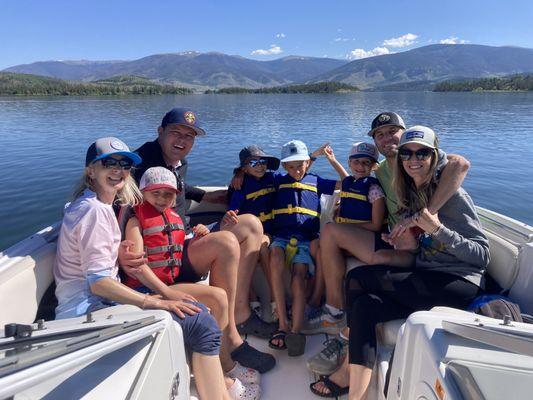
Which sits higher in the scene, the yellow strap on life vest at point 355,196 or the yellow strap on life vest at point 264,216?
the yellow strap on life vest at point 355,196

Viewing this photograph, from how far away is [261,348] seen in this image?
2.73 metres

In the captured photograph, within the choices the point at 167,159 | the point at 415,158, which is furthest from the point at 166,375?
the point at 167,159

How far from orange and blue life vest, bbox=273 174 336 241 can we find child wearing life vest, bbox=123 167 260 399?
100cm

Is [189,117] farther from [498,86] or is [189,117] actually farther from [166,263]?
[498,86]

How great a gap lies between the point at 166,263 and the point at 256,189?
1.20 meters

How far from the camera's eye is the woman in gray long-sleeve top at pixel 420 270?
6.91 feet

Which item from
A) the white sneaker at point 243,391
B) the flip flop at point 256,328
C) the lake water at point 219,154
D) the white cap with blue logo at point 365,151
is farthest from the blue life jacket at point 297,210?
the lake water at point 219,154

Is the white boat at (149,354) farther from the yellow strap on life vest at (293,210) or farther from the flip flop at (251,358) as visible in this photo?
the yellow strap on life vest at (293,210)

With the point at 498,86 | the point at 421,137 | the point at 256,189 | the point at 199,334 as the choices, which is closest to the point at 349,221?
the point at 256,189

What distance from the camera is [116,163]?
2.19 meters

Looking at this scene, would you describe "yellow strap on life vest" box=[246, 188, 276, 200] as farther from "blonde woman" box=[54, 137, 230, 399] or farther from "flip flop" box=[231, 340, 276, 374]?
"blonde woman" box=[54, 137, 230, 399]

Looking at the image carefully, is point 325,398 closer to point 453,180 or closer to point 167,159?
point 453,180

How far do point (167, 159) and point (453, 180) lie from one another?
7.39ft

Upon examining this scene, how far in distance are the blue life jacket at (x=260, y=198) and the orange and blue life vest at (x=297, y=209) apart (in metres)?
0.06
